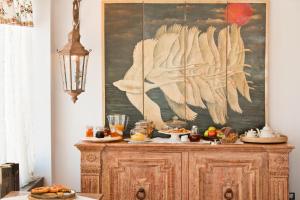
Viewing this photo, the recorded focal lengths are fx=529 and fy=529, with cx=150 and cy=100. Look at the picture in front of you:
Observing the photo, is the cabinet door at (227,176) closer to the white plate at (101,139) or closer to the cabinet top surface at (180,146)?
the cabinet top surface at (180,146)

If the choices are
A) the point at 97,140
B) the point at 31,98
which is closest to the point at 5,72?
the point at 31,98

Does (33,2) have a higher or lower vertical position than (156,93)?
higher

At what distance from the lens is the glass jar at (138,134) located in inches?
190

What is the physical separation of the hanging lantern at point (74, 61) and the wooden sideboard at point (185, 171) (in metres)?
0.52

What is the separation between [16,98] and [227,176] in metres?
2.00

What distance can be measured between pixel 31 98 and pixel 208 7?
192cm

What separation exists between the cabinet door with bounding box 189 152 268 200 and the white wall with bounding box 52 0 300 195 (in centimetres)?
65

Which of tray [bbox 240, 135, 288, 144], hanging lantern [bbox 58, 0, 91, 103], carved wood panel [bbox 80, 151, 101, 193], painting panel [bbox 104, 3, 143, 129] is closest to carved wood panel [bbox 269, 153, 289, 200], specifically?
tray [bbox 240, 135, 288, 144]

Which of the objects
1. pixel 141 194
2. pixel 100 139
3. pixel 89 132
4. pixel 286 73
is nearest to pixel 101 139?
pixel 100 139

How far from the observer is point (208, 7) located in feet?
16.9

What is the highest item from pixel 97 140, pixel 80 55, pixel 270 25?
pixel 270 25

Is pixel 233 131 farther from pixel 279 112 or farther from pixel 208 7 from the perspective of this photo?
pixel 208 7

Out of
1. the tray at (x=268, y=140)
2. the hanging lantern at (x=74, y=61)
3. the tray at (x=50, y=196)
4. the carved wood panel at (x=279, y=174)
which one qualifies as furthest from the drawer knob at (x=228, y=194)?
the tray at (x=50, y=196)

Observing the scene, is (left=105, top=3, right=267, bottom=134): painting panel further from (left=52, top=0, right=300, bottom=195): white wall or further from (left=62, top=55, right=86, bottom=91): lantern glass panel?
(left=62, top=55, right=86, bottom=91): lantern glass panel
